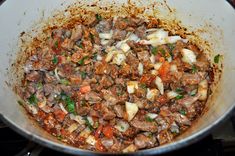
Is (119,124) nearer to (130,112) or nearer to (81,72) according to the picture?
(130,112)

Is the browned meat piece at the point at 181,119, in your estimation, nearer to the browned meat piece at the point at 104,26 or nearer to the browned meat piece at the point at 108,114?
the browned meat piece at the point at 108,114

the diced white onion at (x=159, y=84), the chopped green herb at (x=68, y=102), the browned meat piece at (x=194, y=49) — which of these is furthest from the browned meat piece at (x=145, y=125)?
the browned meat piece at (x=194, y=49)

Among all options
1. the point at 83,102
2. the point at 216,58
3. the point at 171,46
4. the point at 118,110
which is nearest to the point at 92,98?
the point at 83,102

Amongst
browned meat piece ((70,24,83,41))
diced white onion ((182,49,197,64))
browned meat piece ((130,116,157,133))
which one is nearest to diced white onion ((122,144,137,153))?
browned meat piece ((130,116,157,133))

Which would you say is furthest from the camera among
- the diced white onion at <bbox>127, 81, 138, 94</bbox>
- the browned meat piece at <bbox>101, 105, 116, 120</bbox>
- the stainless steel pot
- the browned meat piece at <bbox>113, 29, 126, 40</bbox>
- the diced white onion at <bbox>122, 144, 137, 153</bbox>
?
the browned meat piece at <bbox>113, 29, 126, 40</bbox>

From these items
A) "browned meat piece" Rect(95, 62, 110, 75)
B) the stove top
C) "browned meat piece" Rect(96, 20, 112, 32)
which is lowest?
the stove top

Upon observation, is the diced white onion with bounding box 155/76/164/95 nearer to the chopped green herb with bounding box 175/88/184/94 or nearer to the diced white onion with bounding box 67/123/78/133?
the chopped green herb with bounding box 175/88/184/94

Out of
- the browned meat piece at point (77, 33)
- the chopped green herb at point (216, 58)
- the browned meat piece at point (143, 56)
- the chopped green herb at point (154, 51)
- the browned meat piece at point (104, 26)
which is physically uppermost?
the browned meat piece at point (77, 33)
